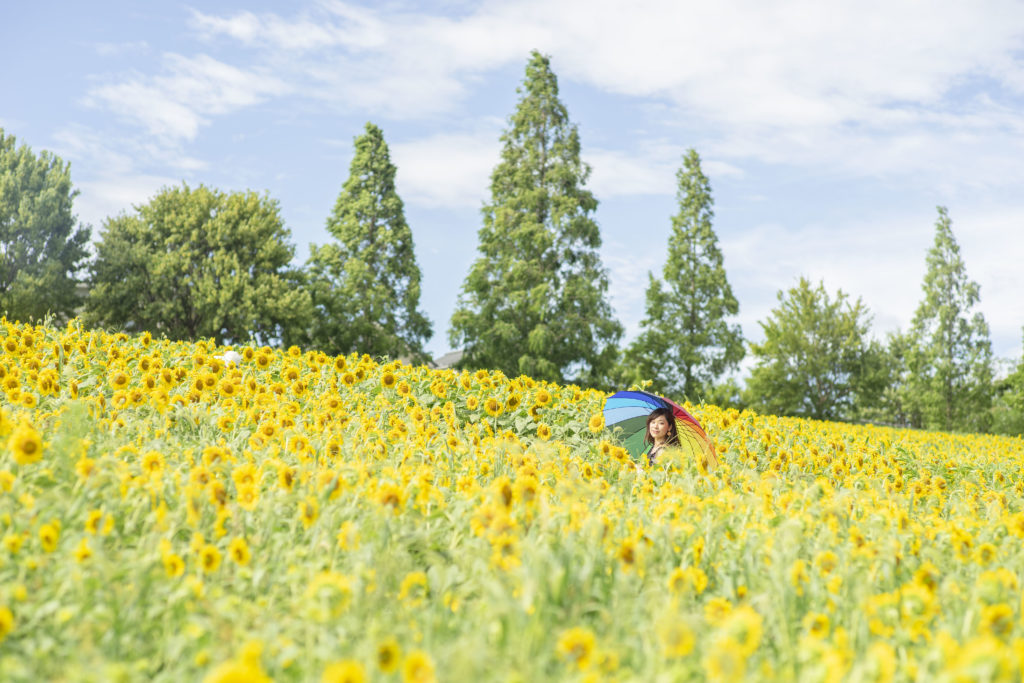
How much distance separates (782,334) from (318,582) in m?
40.3

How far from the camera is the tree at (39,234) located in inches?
1366

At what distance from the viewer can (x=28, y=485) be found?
3408 millimetres

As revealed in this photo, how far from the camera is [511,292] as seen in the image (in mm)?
27938

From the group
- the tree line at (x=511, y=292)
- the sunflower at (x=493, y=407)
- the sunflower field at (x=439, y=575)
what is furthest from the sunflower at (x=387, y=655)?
the tree line at (x=511, y=292)

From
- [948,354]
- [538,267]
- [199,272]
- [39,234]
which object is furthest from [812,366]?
[39,234]

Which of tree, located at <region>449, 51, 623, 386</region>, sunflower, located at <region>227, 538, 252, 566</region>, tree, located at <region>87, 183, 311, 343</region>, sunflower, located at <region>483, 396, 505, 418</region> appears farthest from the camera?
tree, located at <region>87, 183, 311, 343</region>

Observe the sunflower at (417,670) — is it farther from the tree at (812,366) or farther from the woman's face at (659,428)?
the tree at (812,366)

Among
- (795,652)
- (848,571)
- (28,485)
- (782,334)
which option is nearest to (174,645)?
(28,485)

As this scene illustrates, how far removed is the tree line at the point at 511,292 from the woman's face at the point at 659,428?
18.7m

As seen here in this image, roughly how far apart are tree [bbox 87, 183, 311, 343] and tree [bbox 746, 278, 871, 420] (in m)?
23.4

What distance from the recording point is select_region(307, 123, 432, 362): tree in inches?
1237

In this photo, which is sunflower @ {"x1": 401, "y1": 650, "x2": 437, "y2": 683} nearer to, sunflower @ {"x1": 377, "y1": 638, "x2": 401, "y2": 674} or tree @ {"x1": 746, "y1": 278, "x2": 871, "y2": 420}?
sunflower @ {"x1": 377, "y1": 638, "x2": 401, "y2": 674}

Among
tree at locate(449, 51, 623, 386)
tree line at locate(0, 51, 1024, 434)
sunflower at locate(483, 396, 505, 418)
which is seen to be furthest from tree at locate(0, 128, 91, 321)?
sunflower at locate(483, 396, 505, 418)

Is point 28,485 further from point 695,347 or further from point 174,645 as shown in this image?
point 695,347
